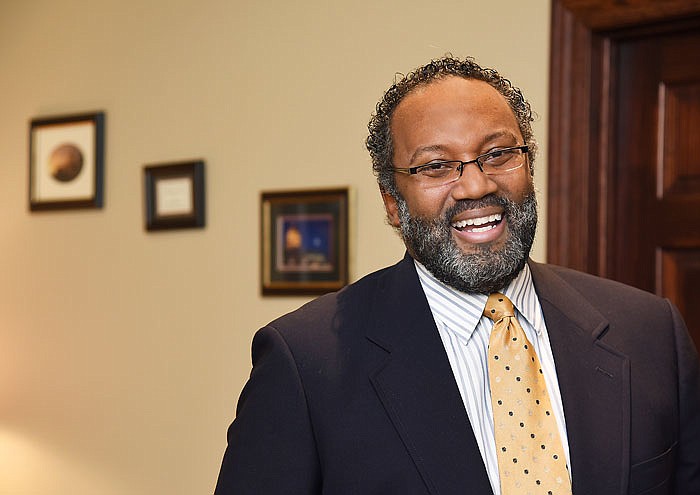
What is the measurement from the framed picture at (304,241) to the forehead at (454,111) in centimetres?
137

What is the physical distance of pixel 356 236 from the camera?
3.07m

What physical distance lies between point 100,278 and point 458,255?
2.28 meters

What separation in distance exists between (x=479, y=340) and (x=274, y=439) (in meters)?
0.38

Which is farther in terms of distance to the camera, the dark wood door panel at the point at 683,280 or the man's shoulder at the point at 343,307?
the dark wood door panel at the point at 683,280

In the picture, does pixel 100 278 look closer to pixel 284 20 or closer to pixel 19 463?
pixel 19 463

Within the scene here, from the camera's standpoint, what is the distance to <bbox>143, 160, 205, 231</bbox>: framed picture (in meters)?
3.36

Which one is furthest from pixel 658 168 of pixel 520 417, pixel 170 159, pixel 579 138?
pixel 170 159

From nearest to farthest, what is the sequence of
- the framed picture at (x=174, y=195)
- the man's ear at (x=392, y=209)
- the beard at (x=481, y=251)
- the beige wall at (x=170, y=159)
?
the beard at (x=481, y=251) → the man's ear at (x=392, y=209) → the beige wall at (x=170, y=159) → the framed picture at (x=174, y=195)

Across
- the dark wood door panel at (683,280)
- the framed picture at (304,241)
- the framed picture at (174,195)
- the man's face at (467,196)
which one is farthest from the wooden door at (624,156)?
the framed picture at (174,195)

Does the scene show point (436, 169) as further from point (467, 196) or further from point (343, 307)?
point (343, 307)

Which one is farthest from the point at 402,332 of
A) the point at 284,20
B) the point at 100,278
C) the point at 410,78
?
the point at 100,278

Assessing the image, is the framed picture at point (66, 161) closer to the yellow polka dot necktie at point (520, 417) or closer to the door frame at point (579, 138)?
the door frame at point (579, 138)

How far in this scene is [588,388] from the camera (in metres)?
1.64

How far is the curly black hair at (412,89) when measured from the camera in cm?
171
